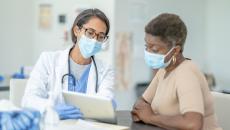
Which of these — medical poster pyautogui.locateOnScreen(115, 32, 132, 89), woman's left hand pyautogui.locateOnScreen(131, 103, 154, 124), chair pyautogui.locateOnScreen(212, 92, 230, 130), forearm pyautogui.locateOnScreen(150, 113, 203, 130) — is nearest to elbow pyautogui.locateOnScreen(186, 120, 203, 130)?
forearm pyautogui.locateOnScreen(150, 113, 203, 130)

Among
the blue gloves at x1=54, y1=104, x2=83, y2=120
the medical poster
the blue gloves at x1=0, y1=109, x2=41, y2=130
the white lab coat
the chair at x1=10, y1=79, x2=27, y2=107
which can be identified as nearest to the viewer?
the blue gloves at x1=0, y1=109, x2=41, y2=130

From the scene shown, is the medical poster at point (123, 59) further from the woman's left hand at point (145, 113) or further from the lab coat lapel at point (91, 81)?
the woman's left hand at point (145, 113)

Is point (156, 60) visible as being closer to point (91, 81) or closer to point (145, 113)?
point (145, 113)

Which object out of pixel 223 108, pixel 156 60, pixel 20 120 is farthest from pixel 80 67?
pixel 20 120

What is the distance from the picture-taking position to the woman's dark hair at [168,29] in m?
1.79

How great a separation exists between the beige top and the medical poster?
1823mm

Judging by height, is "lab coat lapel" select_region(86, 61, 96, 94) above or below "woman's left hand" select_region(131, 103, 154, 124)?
above

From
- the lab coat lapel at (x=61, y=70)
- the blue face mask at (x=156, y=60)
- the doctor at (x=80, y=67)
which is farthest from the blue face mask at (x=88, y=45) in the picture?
the blue face mask at (x=156, y=60)

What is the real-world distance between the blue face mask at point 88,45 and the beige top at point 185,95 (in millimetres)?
389

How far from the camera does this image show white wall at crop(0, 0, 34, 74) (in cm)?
396

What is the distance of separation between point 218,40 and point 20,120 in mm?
3606

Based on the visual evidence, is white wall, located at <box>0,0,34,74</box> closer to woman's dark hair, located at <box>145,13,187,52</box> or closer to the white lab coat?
the white lab coat

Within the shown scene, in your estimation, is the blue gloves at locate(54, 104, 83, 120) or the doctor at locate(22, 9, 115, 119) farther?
the doctor at locate(22, 9, 115, 119)

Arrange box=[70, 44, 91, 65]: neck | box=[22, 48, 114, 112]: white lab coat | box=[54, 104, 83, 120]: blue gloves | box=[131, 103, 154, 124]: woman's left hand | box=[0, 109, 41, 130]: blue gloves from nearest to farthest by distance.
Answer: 1. box=[0, 109, 41, 130]: blue gloves
2. box=[54, 104, 83, 120]: blue gloves
3. box=[131, 103, 154, 124]: woman's left hand
4. box=[22, 48, 114, 112]: white lab coat
5. box=[70, 44, 91, 65]: neck
